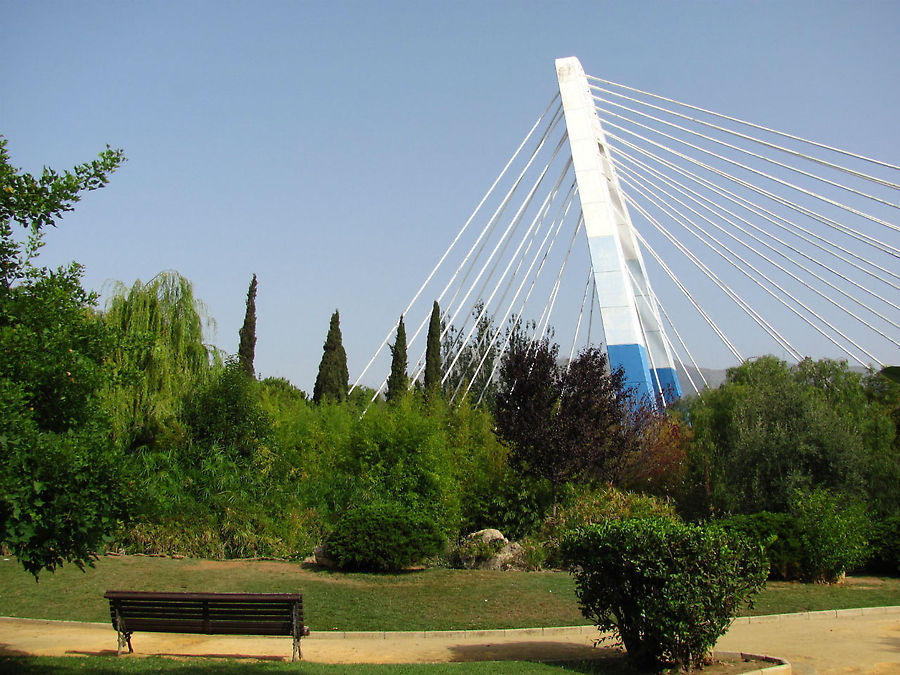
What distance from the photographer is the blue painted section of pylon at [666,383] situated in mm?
19969

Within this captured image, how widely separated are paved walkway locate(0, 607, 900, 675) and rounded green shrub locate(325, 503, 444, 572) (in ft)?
8.60

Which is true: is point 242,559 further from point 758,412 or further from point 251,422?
point 758,412

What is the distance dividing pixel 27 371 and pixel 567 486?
414 inches

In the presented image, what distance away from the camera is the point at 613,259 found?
18672mm

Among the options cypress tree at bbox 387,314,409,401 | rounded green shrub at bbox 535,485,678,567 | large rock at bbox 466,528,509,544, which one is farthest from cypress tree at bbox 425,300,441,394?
large rock at bbox 466,528,509,544

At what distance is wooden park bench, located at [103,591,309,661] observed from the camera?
697cm

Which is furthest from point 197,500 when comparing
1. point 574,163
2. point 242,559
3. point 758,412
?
point 574,163

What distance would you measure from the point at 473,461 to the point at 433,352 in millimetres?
6936

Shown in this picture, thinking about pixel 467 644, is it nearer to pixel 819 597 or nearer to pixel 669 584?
pixel 669 584

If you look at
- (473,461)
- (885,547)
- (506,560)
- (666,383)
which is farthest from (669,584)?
(666,383)

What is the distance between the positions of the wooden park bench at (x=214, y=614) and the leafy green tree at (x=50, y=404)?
186cm

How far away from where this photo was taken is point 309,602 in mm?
9148

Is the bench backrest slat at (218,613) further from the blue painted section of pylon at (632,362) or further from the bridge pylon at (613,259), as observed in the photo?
the blue painted section of pylon at (632,362)

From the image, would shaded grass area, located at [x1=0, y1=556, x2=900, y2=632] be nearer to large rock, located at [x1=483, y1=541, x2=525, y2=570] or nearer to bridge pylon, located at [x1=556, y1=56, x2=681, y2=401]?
large rock, located at [x1=483, y1=541, x2=525, y2=570]
